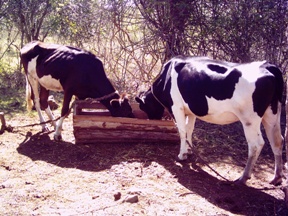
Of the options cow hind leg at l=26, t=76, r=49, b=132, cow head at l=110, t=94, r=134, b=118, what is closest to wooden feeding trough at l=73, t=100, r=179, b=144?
cow head at l=110, t=94, r=134, b=118

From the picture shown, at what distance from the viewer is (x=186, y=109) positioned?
5332 millimetres

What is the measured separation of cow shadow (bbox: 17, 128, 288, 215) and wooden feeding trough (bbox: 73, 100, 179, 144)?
0.13 metres

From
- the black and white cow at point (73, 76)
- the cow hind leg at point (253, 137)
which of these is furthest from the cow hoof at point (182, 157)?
the black and white cow at point (73, 76)

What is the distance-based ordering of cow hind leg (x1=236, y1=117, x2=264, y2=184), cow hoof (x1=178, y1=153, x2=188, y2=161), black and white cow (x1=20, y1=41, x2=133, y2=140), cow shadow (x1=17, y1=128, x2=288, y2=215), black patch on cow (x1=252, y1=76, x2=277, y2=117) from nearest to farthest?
cow shadow (x1=17, y1=128, x2=288, y2=215)
black patch on cow (x1=252, y1=76, x2=277, y2=117)
cow hind leg (x1=236, y1=117, x2=264, y2=184)
cow hoof (x1=178, y1=153, x2=188, y2=161)
black and white cow (x1=20, y1=41, x2=133, y2=140)

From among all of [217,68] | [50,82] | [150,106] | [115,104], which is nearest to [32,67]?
[50,82]

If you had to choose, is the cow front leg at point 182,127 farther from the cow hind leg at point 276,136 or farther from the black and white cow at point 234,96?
the cow hind leg at point 276,136

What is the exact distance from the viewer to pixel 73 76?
6.24 metres

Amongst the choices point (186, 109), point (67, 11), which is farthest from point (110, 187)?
point (67, 11)

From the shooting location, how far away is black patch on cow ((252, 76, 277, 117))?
14.0 ft

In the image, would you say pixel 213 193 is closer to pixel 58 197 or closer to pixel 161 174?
pixel 161 174

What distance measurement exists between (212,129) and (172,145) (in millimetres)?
1321

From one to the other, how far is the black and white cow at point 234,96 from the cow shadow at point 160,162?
41 centimetres

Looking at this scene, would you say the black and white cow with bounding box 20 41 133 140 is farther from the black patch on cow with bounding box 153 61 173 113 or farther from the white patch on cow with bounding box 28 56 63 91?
the black patch on cow with bounding box 153 61 173 113

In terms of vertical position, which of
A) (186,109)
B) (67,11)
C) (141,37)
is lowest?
(186,109)
